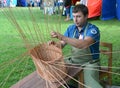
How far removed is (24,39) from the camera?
183 cm

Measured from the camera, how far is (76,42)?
2252 mm

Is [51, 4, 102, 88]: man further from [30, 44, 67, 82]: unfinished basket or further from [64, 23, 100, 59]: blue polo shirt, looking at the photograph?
[30, 44, 67, 82]: unfinished basket

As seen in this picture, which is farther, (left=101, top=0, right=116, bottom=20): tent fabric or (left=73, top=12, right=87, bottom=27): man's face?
(left=101, top=0, right=116, bottom=20): tent fabric

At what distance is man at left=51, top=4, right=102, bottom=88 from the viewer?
7.64ft

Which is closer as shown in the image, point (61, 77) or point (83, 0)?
point (61, 77)

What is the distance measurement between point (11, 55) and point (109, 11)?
207 inches

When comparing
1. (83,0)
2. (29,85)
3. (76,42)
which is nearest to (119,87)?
(76,42)

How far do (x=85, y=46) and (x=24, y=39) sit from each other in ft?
2.18

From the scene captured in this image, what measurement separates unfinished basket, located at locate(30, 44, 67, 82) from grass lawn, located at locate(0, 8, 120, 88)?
6 cm

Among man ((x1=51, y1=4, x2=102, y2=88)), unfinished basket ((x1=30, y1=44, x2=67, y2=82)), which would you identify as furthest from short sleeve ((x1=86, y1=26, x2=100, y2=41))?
unfinished basket ((x1=30, y1=44, x2=67, y2=82))

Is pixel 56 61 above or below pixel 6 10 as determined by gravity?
below

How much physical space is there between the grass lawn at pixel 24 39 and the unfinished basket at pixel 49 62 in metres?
0.06

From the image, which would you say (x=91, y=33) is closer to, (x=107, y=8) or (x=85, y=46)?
(x=85, y=46)

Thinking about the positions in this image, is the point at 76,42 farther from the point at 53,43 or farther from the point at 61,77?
the point at 61,77
